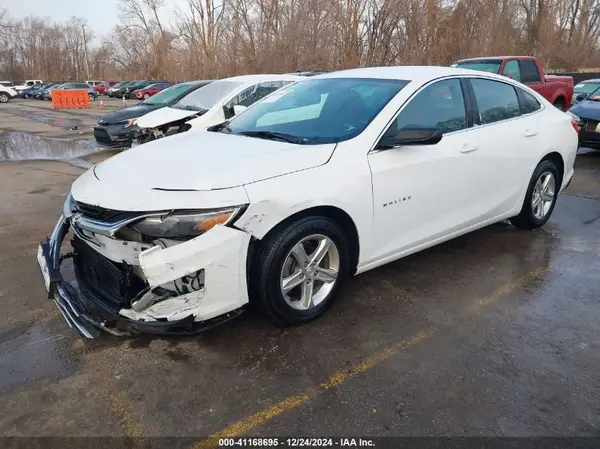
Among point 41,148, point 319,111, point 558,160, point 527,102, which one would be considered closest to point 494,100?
point 527,102

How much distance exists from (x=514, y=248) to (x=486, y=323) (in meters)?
1.65

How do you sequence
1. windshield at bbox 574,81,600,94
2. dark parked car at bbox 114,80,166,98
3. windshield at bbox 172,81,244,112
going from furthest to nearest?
dark parked car at bbox 114,80,166,98 → windshield at bbox 574,81,600,94 → windshield at bbox 172,81,244,112

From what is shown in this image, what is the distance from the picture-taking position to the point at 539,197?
16.3 ft

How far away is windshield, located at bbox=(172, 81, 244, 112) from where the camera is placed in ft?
29.2

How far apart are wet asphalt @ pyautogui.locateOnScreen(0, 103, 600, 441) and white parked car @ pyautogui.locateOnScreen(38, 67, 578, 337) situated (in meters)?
0.27

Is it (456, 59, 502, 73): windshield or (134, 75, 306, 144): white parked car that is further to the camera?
(456, 59, 502, 73): windshield

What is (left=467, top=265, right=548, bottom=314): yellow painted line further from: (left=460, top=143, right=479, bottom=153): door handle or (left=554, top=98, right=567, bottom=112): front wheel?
(left=554, top=98, right=567, bottom=112): front wheel

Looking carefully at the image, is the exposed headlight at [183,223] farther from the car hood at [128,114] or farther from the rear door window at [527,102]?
the car hood at [128,114]

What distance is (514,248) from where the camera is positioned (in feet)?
15.3

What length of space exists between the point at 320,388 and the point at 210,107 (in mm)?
7121

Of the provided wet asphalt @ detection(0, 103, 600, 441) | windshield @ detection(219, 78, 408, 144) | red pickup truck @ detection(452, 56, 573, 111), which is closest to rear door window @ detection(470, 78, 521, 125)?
windshield @ detection(219, 78, 408, 144)

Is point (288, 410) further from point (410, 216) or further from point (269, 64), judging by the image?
point (269, 64)

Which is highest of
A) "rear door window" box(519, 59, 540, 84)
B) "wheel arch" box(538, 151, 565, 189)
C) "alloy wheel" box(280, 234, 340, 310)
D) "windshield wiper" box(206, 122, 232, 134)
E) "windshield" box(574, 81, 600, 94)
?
"rear door window" box(519, 59, 540, 84)

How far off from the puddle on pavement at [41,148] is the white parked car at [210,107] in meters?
2.77
